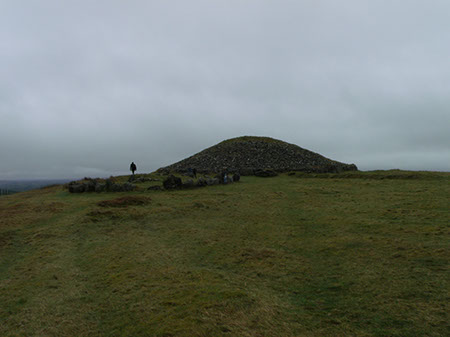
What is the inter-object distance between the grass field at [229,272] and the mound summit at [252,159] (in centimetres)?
2491

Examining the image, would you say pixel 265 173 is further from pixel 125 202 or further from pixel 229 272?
pixel 229 272

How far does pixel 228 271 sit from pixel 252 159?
38.3m

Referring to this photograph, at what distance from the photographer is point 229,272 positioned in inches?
286

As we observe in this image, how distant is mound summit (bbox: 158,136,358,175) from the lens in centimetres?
4128

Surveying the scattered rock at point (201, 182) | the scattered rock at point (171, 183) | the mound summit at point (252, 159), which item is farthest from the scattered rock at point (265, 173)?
the scattered rock at point (171, 183)

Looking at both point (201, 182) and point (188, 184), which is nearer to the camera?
→ point (188, 184)

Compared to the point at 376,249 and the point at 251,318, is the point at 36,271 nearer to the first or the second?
the point at 251,318

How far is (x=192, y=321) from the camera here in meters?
4.68

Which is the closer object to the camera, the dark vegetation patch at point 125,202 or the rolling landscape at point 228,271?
the rolling landscape at point 228,271

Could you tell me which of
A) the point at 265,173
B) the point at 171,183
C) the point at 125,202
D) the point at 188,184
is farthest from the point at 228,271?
the point at 265,173

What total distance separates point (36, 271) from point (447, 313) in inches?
387

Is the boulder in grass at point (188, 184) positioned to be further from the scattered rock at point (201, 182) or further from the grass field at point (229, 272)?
the grass field at point (229, 272)

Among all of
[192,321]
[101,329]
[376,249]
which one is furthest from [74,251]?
[376,249]

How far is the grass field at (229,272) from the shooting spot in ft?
15.7
